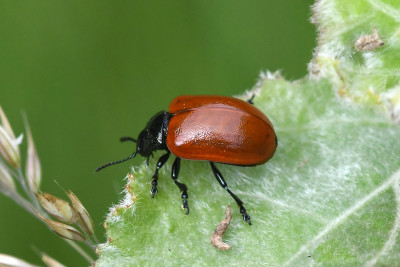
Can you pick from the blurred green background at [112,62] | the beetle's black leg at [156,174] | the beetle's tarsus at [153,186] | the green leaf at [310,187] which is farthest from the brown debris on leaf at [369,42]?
the beetle's tarsus at [153,186]

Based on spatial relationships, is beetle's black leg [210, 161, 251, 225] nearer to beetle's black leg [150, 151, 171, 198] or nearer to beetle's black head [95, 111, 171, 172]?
beetle's black leg [150, 151, 171, 198]

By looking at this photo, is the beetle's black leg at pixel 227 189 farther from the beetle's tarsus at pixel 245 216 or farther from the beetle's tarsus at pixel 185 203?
the beetle's tarsus at pixel 185 203

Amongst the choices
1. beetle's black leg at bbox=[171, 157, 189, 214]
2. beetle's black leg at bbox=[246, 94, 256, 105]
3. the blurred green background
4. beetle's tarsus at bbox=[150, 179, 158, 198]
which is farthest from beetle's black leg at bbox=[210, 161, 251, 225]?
the blurred green background

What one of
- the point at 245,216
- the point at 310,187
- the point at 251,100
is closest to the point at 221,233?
the point at 245,216

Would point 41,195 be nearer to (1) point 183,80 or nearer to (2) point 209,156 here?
(2) point 209,156

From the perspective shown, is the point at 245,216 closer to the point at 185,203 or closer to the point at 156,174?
the point at 185,203

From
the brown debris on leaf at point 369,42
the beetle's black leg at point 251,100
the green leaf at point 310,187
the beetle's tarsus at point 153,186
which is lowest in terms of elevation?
the green leaf at point 310,187
